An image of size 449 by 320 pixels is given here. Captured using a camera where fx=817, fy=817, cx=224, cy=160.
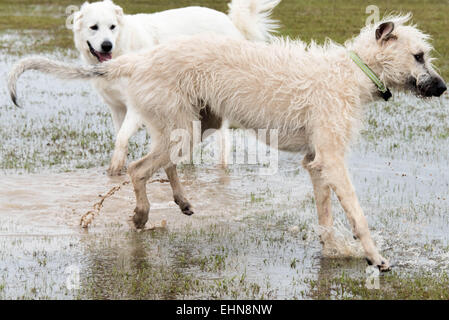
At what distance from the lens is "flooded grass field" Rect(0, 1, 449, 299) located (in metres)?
5.54

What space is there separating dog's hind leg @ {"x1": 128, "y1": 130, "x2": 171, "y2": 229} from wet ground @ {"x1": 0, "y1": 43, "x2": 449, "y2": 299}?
25 cm

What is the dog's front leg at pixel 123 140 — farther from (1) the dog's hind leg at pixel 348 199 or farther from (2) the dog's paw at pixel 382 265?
(2) the dog's paw at pixel 382 265

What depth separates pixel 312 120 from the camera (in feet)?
19.6

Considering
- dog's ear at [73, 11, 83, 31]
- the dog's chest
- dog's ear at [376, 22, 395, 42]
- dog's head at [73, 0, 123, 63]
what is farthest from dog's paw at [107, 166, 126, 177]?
dog's ear at [376, 22, 395, 42]

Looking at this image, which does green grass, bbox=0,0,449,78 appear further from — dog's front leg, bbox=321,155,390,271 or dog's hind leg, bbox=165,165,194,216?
dog's front leg, bbox=321,155,390,271

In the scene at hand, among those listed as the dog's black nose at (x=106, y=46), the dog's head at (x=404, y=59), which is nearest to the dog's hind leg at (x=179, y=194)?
the dog's head at (x=404, y=59)

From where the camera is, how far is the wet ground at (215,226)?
555cm

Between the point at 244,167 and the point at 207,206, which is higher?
the point at 244,167

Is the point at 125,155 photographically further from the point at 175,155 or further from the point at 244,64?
the point at 244,64

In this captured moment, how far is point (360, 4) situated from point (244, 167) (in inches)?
631

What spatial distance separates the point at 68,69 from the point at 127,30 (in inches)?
120

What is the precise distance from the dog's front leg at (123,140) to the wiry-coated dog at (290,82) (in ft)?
7.01

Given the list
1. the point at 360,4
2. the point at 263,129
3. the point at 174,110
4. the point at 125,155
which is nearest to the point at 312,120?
the point at 263,129

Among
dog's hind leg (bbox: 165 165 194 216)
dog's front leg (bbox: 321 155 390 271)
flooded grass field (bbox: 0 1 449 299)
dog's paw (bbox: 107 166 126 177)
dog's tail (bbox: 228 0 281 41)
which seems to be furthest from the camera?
dog's tail (bbox: 228 0 281 41)
